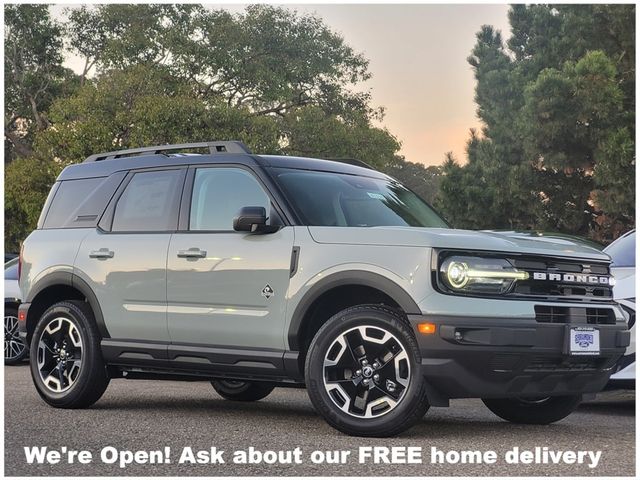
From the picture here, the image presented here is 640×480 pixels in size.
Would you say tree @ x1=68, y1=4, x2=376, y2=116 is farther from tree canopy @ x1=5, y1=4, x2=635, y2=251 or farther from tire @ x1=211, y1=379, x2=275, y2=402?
tire @ x1=211, y1=379, x2=275, y2=402

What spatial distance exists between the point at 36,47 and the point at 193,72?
771cm

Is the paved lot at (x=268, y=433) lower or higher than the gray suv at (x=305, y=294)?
lower

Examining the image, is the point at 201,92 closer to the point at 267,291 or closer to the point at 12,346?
the point at 12,346

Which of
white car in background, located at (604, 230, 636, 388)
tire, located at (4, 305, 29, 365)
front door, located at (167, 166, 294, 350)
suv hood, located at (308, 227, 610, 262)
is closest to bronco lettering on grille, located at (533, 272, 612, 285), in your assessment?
suv hood, located at (308, 227, 610, 262)

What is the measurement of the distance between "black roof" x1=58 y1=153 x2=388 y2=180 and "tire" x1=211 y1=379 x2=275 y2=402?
2.12 meters

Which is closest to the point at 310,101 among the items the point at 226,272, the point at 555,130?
the point at 555,130

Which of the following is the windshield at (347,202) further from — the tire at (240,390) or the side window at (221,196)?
the tire at (240,390)

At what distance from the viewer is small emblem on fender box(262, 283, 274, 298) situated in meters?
7.13

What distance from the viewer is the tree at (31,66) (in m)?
40.9

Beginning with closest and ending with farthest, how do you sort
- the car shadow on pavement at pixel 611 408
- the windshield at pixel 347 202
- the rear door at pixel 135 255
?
Answer: the windshield at pixel 347 202 < the rear door at pixel 135 255 < the car shadow on pavement at pixel 611 408

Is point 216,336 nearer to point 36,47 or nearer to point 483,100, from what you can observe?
point 483,100

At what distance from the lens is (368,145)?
38812 mm

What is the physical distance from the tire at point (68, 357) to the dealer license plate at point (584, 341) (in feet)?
12.3

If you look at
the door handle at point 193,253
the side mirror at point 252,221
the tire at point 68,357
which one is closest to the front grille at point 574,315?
the side mirror at point 252,221
